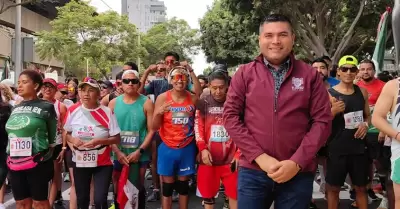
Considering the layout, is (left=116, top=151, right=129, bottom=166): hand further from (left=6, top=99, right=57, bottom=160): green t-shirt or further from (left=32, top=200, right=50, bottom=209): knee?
(left=32, top=200, right=50, bottom=209): knee

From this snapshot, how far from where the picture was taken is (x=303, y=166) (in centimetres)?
291

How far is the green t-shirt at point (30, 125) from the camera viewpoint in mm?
4848

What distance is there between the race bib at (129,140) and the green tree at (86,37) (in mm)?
28940

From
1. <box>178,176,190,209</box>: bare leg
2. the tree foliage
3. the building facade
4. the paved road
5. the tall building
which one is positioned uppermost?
the tall building

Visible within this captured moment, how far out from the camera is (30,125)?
191 inches

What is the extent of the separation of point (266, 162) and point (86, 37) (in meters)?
33.0

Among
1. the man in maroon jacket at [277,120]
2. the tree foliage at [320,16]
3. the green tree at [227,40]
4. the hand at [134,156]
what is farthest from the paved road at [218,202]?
the green tree at [227,40]

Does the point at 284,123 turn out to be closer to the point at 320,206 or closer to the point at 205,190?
the point at 205,190

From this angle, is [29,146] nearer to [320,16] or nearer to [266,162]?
[266,162]

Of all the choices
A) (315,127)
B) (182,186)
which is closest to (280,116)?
(315,127)

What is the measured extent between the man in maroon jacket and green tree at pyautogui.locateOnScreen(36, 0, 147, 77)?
31431 mm

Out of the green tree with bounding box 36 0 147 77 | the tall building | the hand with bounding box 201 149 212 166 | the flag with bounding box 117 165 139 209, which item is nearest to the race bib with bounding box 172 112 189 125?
the hand with bounding box 201 149 212 166

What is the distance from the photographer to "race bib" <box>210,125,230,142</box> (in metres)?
5.17

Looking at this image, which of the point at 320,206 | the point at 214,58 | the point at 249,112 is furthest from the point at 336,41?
the point at 249,112
